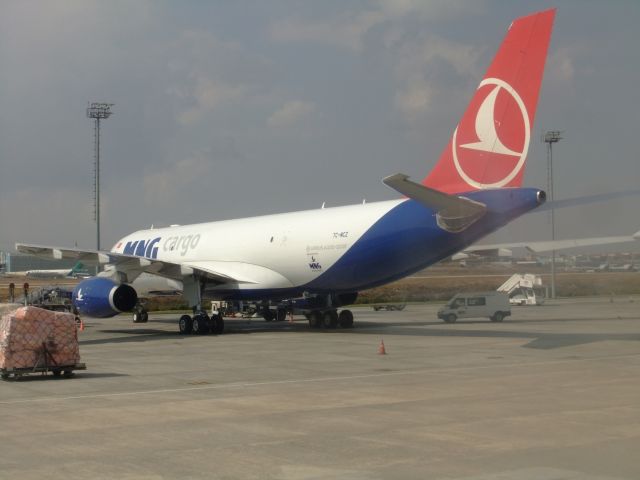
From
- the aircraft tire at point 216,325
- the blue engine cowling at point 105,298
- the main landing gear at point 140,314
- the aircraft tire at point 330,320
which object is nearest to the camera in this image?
the blue engine cowling at point 105,298

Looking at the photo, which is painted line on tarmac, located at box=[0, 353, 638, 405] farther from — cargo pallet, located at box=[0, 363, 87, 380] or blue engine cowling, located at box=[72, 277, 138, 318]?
blue engine cowling, located at box=[72, 277, 138, 318]

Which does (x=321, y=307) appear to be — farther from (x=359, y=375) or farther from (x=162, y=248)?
(x=359, y=375)

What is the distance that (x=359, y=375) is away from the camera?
18.8m

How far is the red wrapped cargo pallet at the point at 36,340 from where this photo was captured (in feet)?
60.6

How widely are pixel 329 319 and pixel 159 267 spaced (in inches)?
286

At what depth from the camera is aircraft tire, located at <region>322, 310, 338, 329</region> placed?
35.4m

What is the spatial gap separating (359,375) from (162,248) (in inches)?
909

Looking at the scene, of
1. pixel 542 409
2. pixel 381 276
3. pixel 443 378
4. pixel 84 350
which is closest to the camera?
pixel 542 409

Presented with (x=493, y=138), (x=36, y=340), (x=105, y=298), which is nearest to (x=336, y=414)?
(x=36, y=340)

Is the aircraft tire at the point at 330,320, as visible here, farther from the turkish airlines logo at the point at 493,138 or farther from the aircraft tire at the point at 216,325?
the turkish airlines logo at the point at 493,138

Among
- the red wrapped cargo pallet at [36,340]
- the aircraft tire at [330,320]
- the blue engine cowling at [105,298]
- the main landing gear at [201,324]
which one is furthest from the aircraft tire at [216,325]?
the red wrapped cargo pallet at [36,340]

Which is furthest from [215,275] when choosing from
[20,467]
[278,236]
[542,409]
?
[20,467]

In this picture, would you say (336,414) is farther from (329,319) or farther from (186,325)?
(329,319)

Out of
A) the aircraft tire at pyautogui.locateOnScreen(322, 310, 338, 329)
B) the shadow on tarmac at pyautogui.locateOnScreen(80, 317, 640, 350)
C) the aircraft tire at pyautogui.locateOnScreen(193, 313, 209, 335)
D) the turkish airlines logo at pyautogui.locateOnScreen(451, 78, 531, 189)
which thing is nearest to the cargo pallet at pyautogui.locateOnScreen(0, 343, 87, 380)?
the shadow on tarmac at pyautogui.locateOnScreen(80, 317, 640, 350)
